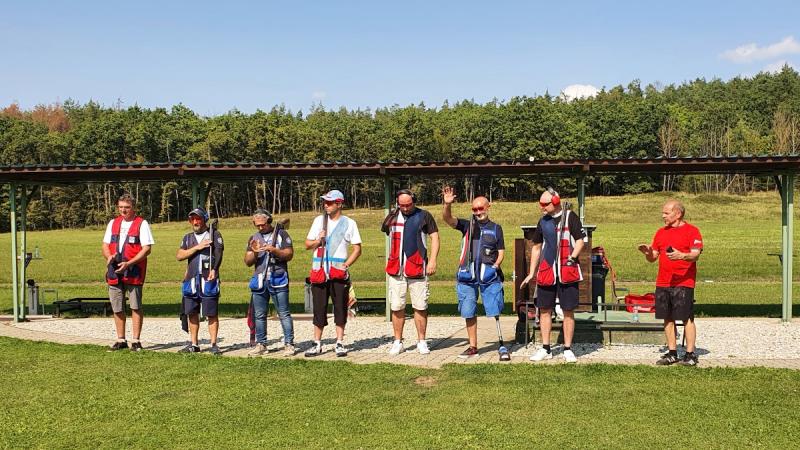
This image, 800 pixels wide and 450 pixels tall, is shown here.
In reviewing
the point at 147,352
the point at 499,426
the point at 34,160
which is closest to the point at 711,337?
the point at 499,426

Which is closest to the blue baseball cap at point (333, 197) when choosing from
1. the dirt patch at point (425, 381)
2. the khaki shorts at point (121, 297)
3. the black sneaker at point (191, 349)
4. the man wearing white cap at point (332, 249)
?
the man wearing white cap at point (332, 249)

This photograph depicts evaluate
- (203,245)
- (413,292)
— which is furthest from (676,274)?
(203,245)

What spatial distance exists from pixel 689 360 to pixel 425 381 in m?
2.83

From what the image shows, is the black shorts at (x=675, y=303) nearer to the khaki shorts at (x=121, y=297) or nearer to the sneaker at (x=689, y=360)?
the sneaker at (x=689, y=360)

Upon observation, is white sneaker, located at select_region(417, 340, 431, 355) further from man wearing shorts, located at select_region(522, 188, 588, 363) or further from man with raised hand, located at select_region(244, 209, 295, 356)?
man with raised hand, located at select_region(244, 209, 295, 356)

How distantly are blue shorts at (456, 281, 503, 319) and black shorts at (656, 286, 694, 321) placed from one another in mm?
1715

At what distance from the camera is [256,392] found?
6848 millimetres

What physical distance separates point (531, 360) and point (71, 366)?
4.98m

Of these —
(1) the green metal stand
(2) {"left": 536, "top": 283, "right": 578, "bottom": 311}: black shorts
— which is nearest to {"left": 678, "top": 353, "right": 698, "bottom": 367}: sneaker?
(2) {"left": 536, "top": 283, "right": 578, "bottom": 311}: black shorts

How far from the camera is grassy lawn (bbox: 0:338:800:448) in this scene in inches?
213

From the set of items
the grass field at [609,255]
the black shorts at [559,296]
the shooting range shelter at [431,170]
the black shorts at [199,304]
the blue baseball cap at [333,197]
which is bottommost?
the grass field at [609,255]

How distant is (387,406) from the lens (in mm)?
6301

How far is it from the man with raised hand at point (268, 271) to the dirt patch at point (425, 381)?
2.15m

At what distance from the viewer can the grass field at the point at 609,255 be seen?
17.5m
